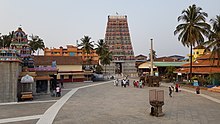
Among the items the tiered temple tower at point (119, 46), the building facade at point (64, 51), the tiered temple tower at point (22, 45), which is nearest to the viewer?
the tiered temple tower at point (22, 45)

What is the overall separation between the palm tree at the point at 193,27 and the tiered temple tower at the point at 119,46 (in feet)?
151

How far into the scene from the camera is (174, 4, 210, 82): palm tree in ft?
110

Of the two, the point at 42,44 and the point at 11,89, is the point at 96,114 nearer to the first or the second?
the point at 11,89

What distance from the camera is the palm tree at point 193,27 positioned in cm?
3356

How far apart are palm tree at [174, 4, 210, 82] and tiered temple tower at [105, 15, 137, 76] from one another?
1814 inches

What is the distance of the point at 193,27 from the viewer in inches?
1331

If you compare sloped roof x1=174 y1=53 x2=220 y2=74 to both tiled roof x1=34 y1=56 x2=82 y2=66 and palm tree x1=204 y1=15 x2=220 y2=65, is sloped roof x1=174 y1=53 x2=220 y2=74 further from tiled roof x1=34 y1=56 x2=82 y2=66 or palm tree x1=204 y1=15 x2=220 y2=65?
tiled roof x1=34 y1=56 x2=82 y2=66

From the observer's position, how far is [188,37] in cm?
3397

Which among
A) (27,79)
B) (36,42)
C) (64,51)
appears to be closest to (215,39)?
(27,79)

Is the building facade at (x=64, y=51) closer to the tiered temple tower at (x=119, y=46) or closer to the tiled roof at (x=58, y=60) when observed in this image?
the tiered temple tower at (x=119, y=46)

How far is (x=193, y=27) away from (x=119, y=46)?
49102 millimetres

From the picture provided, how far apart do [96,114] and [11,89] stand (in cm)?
953

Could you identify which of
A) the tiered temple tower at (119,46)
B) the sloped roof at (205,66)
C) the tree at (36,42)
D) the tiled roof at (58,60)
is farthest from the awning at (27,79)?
the tiered temple tower at (119,46)

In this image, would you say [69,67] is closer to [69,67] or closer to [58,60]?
[69,67]
